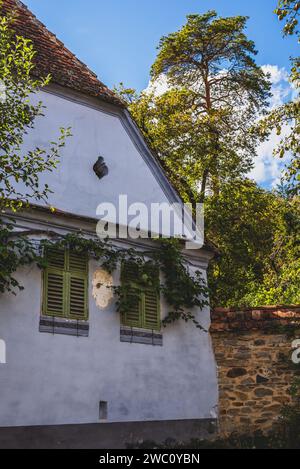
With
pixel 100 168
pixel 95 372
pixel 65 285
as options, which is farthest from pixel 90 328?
pixel 100 168

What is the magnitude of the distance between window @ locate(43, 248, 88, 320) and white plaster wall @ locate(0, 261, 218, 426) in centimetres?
17

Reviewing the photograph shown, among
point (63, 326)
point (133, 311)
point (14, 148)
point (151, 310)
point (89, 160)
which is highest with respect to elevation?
point (89, 160)

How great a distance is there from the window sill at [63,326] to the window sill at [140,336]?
82 cm

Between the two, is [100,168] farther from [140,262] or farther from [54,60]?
[54,60]

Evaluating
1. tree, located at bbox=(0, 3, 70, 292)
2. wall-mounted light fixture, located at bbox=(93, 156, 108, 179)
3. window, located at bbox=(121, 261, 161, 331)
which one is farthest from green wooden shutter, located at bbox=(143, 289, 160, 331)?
tree, located at bbox=(0, 3, 70, 292)

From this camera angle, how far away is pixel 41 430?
8.70 m

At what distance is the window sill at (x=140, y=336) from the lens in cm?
1026

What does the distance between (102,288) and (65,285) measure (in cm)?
76

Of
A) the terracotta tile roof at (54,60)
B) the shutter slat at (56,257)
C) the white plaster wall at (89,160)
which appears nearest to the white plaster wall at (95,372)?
the shutter slat at (56,257)

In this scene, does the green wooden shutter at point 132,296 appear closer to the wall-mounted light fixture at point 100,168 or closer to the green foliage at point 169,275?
the green foliage at point 169,275

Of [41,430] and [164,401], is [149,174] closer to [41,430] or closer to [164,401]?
[164,401]

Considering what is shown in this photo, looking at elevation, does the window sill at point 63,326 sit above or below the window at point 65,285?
below

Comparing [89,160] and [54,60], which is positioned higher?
[54,60]

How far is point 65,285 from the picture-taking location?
9.77m
